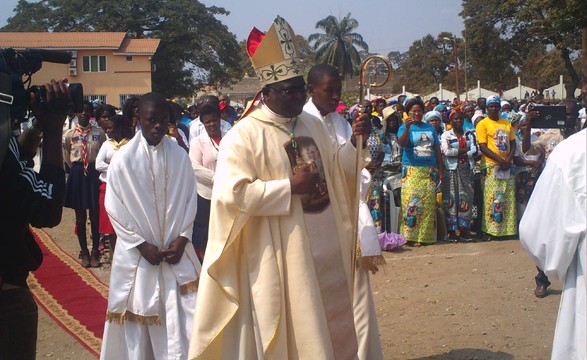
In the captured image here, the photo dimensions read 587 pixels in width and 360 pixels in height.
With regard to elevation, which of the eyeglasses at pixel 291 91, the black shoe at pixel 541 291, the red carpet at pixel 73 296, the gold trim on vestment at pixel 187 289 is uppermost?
the eyeglasses at pixel 291 91

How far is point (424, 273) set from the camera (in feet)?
28.6

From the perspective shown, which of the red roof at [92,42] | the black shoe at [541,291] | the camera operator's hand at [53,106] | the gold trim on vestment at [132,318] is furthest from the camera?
the red roof at [92,42]

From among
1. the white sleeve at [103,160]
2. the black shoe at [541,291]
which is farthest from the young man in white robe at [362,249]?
the white sleeve at [103,160]

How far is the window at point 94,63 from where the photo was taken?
5066cm

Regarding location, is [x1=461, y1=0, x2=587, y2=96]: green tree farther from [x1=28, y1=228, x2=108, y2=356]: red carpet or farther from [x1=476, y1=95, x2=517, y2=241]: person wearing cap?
[x1=28, y1=228, x2=108, y2=356]: red carpet

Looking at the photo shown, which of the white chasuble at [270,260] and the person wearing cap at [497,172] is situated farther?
the person wearing cap at [497,172]

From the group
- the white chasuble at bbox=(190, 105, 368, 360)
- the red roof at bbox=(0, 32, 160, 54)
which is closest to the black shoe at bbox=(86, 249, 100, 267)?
the white chasuble at bbox=(190, 105, 368, 360)

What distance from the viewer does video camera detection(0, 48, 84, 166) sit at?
8.93 ft

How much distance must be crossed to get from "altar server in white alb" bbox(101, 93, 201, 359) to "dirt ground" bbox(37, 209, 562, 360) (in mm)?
1518

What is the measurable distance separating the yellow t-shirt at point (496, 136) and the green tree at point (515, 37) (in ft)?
77.8

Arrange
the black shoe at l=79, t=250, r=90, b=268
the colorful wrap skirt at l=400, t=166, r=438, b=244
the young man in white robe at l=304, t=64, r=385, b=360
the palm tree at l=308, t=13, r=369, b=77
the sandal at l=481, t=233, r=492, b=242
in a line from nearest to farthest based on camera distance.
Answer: the young man in white robe at l=304, t=64, r=385, b=360, the black shoe at l=79, t=250, r=90, b=268, the colorful wrap skirt at l=400, t=166, r=438, b=244, the sandal at l=481, t=233, r=492, b=242, the palm tree at l=308, t=13, r=369, b=77

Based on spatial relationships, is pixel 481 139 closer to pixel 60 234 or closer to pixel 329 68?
pixel 329 68

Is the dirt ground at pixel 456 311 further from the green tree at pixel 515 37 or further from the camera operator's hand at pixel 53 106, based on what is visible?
the green tree at pixel 515 37

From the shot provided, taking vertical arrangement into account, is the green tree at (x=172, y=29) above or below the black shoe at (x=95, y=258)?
above
